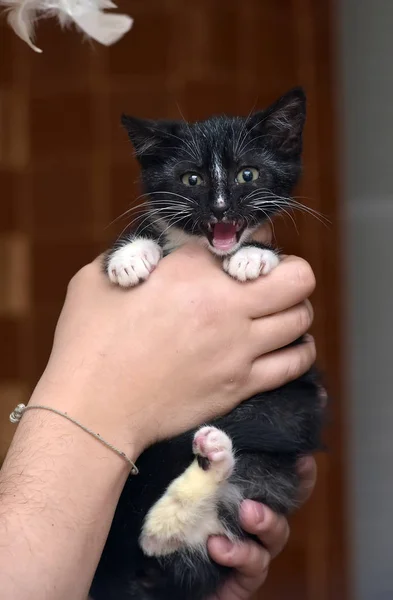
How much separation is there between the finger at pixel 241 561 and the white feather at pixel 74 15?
83 centimetres

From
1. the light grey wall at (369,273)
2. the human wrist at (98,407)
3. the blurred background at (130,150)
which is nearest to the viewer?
the human wrist at (98,407)

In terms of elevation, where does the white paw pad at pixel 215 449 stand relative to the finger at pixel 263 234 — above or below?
below

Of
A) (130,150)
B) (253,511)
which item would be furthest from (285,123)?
(130,150)

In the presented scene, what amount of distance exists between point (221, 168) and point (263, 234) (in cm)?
15

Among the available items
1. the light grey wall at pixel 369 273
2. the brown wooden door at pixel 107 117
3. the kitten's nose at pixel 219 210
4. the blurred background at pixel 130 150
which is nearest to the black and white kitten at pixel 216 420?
the kitten's nose at pixel 219 210

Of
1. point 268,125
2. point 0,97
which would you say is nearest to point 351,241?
point 268,125

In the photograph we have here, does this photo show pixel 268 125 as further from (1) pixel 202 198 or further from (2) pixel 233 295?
(2) pixel 233 295

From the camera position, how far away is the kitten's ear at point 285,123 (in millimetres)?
1083

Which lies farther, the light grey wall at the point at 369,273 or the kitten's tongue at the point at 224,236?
the light grey wall at the point at 369,273

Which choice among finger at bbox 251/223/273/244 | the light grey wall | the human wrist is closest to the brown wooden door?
the light grey wall

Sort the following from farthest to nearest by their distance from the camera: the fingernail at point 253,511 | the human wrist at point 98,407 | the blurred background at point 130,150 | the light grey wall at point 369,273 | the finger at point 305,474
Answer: the blurred background at point 130,150, the light grey wall at point 369,273, the finger at point 305,474, the fingernail at point 253,511, the human wrist at point 98,407

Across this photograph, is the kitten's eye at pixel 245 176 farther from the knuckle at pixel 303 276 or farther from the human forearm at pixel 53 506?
the human forearm at pixel 53 506

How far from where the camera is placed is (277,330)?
3.23 feet

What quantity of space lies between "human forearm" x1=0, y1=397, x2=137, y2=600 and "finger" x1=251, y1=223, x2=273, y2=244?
17.6 inches
